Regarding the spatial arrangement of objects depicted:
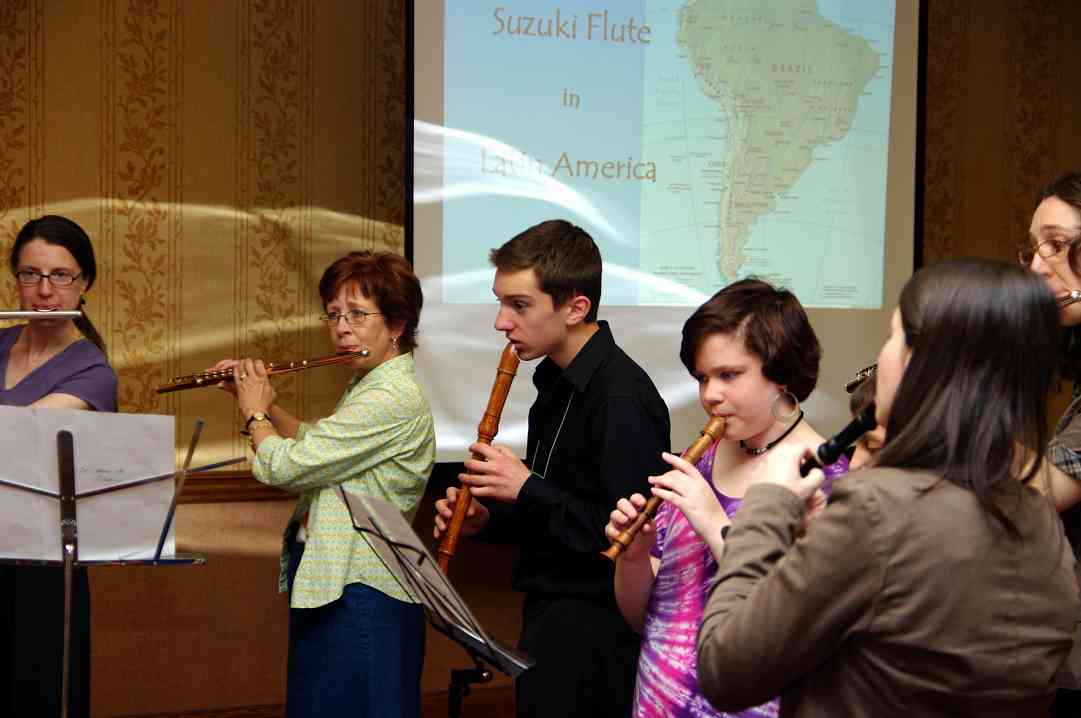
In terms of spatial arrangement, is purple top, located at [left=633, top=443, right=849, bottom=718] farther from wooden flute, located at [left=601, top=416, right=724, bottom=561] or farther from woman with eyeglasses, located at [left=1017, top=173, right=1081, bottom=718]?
woman with eyeglasses, located at [left=1017, top=173, right=1081, bottom=718]

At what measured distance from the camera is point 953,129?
13.5ft

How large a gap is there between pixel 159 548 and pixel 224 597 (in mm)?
1464

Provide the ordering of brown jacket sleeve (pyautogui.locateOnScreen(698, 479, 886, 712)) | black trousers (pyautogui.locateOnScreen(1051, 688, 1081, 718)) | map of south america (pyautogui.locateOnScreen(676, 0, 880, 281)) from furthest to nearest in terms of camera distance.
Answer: map of south america (pyautogui.locateOnScreen(676, 0, 880, 281)) → black trousers (pyautogui.locateOnScreen(1051, 688, 1081, 718)) → brown jacket sleeve (pyautogui.locateOnScreen(698, 479, 886, 712))

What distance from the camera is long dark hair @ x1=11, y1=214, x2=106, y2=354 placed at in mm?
2531

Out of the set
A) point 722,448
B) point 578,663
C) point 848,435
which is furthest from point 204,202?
point 848,435

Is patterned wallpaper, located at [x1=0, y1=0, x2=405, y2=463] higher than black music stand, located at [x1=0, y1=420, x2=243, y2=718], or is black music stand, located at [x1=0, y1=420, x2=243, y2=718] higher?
patterned wallpaper, located at [x1=0, y1=0, x2=405, y2=463]

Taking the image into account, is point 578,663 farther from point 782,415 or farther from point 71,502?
point 71,502

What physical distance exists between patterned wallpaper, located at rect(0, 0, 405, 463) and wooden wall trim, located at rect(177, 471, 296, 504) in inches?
3.5

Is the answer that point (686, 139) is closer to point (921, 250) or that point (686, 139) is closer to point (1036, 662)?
point (921, 250)

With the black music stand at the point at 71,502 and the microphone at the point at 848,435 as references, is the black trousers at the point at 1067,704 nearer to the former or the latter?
the microphone at the point at 848,435

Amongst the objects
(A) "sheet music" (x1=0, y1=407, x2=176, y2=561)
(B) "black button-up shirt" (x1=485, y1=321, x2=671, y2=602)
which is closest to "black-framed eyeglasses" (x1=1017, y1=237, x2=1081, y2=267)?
(B) "black button-up shirt" (x1=485, y1=321, x2=671, y2=602)

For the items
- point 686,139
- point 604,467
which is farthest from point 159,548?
point 686,139

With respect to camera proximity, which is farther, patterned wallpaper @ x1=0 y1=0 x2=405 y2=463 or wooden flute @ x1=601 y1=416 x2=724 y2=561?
patterned wallpaper @ x1=0 y1=0 x2=405 y2=463

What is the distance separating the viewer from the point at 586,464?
211 centimetres
